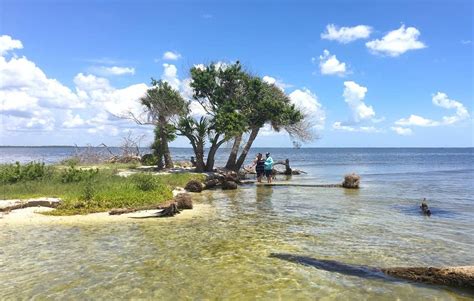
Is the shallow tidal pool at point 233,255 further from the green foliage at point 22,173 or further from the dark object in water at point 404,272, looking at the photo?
the green foliage at point 22,173

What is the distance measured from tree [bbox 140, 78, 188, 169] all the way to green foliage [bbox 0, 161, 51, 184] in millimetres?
12721

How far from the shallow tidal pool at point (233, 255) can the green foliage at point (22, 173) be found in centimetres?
877

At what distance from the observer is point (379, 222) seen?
16531 millimetres

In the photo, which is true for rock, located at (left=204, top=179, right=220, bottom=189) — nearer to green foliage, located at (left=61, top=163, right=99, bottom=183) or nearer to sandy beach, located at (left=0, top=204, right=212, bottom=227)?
green foliage, located at (left=61, top=163, right=99, bottom=183)

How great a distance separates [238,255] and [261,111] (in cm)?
2661

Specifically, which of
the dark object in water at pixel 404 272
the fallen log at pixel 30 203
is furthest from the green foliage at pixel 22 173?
the dark object in water at pixel 404 272

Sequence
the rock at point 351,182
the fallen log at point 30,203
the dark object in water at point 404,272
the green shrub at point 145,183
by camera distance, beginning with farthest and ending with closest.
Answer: the rock at point 351,182 → the green shrub at point 145,183 → the fallen log at point 30,203 → the dark object in water at point 404,272

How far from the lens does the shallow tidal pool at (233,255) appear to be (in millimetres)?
8625

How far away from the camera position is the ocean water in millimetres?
8641

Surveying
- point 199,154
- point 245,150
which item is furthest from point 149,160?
point 245,150

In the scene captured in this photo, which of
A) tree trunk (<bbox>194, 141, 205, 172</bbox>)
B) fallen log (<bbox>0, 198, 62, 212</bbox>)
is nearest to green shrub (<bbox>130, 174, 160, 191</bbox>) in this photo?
fallen log (<bbox>0, 198, 62, 212</bbox>)

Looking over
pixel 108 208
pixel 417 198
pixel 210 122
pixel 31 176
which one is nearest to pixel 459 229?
pixel 417 198

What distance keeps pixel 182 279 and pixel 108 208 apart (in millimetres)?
9098

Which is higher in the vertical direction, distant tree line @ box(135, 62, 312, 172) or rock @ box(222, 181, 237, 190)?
distant tree line @ box(135, 62, 312, 172)
